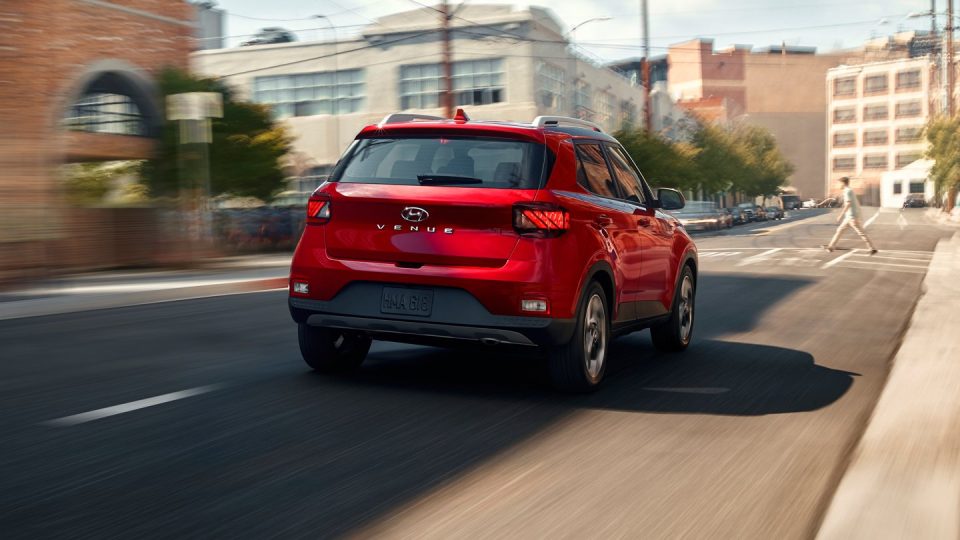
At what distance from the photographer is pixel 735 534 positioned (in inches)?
170

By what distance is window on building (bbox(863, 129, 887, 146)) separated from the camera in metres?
149

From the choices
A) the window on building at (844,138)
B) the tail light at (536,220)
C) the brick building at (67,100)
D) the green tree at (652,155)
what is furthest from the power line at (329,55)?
the window on building at (844,138)

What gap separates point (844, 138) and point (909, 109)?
400 inches

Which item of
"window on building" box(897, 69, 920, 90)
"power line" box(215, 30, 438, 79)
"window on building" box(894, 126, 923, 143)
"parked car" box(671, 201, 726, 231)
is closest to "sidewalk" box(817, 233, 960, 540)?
"parked car" box(671, 201, 726, 231)

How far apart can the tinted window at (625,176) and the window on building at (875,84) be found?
148711 mm

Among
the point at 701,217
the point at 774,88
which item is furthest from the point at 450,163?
the point at 774,88

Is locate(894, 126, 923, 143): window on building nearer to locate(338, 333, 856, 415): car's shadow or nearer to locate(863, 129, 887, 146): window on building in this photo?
locate(863, 129, 887, 146): window on building

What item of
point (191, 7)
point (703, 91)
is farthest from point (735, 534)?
point (703, 91)

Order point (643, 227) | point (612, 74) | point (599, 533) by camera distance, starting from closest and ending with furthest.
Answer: point (599, 533), point (643, 227), point (612, 74)

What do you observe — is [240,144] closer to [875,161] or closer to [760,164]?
[760,164]

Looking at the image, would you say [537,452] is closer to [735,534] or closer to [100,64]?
[735,534]

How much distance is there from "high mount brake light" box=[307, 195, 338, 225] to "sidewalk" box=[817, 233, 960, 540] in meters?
3.39

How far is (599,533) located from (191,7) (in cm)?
2841

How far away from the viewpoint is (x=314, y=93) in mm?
62375
